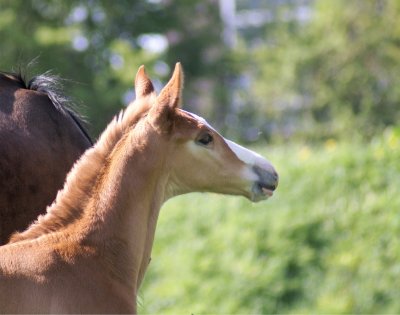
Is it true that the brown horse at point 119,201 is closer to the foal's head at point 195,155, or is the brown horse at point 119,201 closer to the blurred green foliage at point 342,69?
the foal's head at point 195,155

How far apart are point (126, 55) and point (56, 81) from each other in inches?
496

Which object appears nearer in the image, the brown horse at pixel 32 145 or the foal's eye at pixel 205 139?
the foal's eye at pixel 205 139

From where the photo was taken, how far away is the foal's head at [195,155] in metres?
6.09

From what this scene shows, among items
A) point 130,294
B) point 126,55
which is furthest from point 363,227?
point 126,55

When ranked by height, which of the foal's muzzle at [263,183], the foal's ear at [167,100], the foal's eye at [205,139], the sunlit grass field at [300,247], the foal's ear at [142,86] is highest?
the foal's ear at [167,100]

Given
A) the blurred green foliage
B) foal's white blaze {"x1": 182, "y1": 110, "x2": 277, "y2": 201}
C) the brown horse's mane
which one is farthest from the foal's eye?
the blurred green foliage

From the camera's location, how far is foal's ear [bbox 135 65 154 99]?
6.44 meters

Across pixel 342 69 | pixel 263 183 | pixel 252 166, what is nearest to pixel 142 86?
pixel 252 166

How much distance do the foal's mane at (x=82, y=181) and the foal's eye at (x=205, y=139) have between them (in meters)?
0.33

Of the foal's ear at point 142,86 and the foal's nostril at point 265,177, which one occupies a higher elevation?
the foal's ear at point 142,86

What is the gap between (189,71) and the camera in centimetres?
2594

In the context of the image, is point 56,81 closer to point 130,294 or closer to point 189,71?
point 130,294

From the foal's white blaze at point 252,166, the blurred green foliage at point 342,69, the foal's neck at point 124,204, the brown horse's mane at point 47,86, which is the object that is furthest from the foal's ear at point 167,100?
the blurred green foliage at point 342,69

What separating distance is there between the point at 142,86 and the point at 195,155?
543 millimetres
